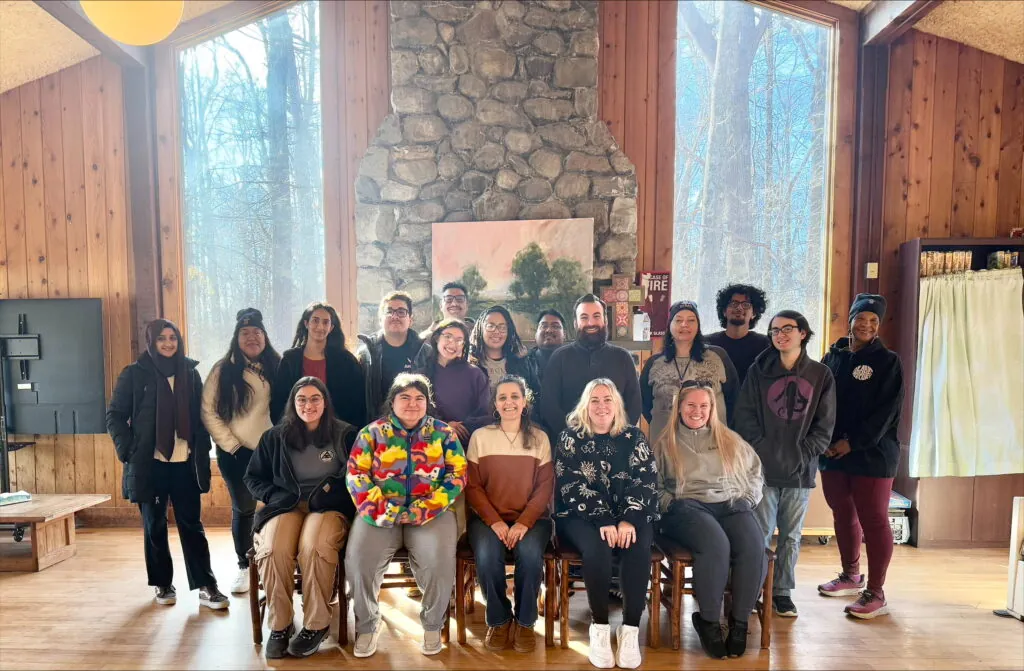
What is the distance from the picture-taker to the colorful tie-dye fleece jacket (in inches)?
94.4

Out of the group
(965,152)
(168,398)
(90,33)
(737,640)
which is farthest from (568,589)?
(90,33)

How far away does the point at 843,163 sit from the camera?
371 cm

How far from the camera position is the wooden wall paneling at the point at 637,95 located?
12.1 ft

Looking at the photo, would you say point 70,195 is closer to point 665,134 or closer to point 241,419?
point 241,419

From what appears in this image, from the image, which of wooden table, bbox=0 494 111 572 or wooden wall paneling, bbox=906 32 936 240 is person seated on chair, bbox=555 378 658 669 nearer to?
wooden wall paneling, bbox=906 32 936 240

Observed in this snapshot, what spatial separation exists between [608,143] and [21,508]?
4.08 meters

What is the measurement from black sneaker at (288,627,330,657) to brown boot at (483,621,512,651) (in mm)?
678

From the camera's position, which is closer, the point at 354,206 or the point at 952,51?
the point at 952,51

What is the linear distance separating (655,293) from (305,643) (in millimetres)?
2726

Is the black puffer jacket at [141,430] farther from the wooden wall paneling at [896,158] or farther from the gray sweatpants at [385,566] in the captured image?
the wooden wall paneling at [896,158]

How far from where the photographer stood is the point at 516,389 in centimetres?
253

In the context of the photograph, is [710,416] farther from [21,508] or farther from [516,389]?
[21,508]

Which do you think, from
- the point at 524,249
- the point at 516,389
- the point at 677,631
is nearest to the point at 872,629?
the point at 677,631

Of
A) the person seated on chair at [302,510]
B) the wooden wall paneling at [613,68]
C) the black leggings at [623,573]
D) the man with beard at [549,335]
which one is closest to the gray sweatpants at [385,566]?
the person seated on chair at [302,510]
